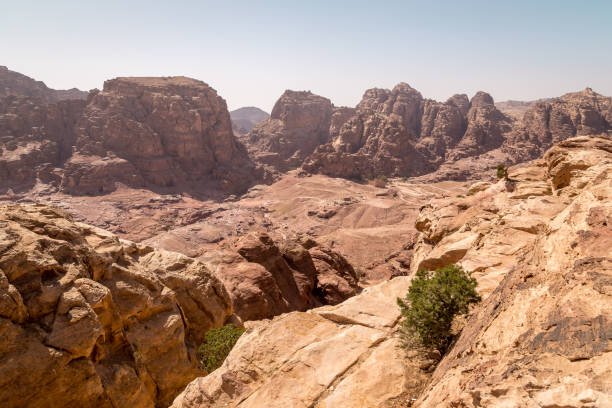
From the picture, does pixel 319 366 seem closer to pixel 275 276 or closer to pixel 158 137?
pixel 275 276

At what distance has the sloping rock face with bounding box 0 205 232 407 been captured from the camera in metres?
9.66

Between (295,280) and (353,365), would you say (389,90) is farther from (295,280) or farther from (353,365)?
(353,365)

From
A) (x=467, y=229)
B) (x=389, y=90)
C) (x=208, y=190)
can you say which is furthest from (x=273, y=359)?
(x=389, y=90)

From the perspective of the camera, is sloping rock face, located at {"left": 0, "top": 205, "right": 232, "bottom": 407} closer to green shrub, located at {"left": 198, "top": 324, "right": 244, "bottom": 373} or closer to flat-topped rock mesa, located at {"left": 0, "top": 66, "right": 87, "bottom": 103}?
green shrub, located at {"left": 198, "top": 324, "right": 244, "bottom": 373}

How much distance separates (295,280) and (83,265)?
20.2 meters

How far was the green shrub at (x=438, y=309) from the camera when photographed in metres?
8.04

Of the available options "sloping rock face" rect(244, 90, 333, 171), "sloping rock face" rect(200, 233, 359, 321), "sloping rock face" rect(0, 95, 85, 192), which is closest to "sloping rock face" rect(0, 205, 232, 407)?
"sloping rock face" rect(200, 233, 359, 321)

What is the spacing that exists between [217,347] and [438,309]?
10.4 m

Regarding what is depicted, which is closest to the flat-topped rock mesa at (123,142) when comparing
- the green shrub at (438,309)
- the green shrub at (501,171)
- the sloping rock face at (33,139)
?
the sloping rock face at (33,139)

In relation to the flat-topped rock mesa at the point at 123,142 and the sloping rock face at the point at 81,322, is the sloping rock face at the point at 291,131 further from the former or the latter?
the sloping rock face at the point at 81,322

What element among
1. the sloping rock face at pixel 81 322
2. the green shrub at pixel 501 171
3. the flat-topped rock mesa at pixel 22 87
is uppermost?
the flat-topped rock mesa at pixel 22 87

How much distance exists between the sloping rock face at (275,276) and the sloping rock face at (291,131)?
88251mm

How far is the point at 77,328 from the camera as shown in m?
10.5

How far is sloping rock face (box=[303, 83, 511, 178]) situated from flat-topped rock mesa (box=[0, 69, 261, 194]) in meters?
29.1
